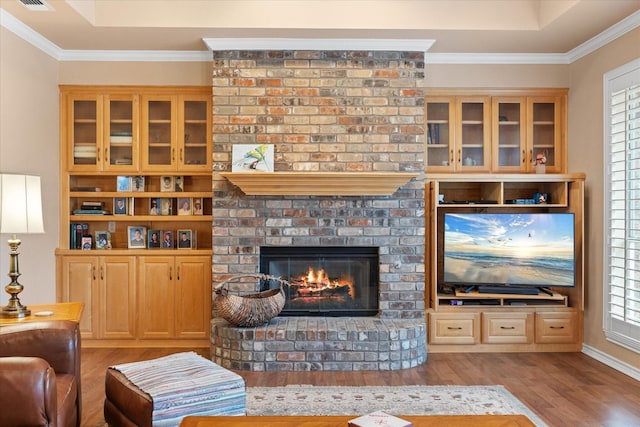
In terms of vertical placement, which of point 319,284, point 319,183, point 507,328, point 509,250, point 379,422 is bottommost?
point 507,328

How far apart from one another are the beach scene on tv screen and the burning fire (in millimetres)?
924

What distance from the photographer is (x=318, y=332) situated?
4.36 metres

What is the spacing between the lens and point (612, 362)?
444 cm

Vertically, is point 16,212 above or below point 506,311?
above

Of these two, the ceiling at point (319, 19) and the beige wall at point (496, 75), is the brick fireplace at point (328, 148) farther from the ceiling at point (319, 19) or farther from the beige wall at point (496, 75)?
the beige wall at point (496, 75)

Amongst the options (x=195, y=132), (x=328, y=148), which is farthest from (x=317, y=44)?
(x=195, y=132)

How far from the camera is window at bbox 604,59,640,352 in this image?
13.6 ft

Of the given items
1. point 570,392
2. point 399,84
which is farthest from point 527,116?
point 570,392

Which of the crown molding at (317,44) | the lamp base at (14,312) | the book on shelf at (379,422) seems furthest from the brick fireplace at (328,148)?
the book on shelf at (379,422)

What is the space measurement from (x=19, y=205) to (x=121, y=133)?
1962 millimetres

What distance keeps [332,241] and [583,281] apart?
2.34 metres

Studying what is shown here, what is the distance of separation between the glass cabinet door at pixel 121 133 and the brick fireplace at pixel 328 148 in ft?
3.15

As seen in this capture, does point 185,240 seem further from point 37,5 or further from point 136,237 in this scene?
point 37,5

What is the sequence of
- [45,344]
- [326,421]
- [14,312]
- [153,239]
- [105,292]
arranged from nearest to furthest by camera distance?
1. [326,421]
2. [45,344]
3. [14,312]
4. [105,292]
5. [153,239]
